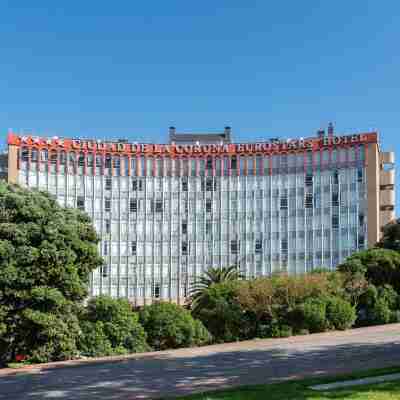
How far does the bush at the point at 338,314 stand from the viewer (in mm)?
28766

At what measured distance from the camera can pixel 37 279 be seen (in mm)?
26062

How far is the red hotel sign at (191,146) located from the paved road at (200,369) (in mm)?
67031

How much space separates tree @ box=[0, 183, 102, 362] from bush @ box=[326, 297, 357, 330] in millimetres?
11048

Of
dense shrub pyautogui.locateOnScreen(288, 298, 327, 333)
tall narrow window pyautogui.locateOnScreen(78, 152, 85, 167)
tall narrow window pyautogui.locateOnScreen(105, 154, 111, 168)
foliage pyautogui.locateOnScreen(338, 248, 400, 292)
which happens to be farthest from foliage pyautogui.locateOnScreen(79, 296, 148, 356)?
tall narrow window pyautogui.locateOnScreen(105, 154, 111, 168)

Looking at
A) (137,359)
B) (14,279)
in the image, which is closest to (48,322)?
(14,279)

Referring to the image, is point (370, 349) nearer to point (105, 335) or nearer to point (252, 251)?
point (105, 335)

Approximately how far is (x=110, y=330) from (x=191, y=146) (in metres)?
66.4

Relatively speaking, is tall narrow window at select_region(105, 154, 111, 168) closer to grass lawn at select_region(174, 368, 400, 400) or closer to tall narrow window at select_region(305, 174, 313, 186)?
tall narrow window at select_region(305, 174, 313, 186)

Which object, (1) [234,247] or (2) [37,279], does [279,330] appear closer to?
(2) [37,279]

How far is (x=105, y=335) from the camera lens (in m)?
27.5

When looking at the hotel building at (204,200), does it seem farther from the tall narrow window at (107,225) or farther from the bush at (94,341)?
the bush at (94,341)

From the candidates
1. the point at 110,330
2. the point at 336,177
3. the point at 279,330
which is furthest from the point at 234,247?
the point at 110,330

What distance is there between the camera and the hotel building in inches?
3494

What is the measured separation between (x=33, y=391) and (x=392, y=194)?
81.2m
